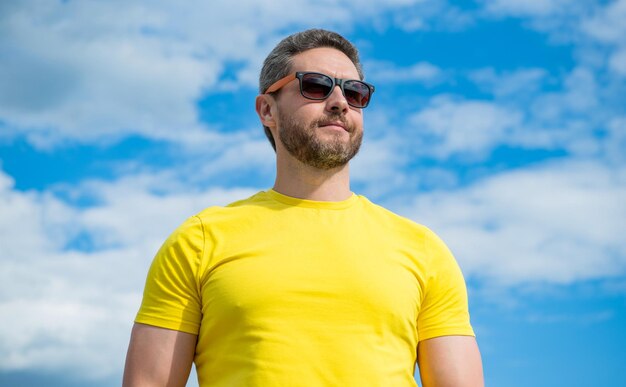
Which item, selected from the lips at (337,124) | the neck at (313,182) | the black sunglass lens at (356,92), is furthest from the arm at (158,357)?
the black sunglass lens at (356,92)

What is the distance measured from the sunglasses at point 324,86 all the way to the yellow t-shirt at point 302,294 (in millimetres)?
708

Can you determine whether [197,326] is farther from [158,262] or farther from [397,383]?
[397,383]

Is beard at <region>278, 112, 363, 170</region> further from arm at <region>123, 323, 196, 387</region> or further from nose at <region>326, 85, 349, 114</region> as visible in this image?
arm at <region>123, 323, 196, 387</region>

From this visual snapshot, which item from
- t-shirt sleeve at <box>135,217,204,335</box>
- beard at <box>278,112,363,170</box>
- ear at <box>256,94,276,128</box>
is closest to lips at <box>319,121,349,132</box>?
beard at <box>278,112,363,170</box>

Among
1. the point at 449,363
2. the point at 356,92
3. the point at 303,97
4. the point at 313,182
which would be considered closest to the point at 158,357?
the point at 313,182

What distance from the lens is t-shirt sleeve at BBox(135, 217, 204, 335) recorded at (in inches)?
165

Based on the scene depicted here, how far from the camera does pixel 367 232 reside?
4477mm

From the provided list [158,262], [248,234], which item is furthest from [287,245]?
[158,262]

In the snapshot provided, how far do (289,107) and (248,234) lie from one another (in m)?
0.95

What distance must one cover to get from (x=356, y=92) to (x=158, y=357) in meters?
2.18

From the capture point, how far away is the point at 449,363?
429 centimetres

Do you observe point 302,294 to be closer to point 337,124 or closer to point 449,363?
point 449,363

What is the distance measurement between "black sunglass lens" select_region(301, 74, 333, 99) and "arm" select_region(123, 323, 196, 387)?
69.5 inches

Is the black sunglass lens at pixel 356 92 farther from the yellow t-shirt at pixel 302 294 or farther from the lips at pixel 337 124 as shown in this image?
the yellow t-shirt at pixel 302 294
